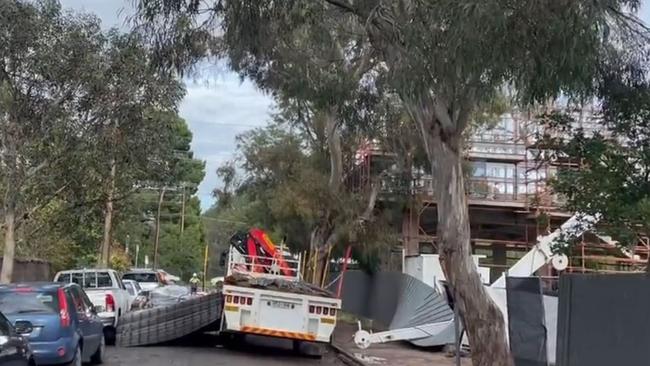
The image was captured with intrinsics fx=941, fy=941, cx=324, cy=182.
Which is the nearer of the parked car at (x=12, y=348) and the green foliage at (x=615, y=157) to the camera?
the parked car at (x=12, y=348)

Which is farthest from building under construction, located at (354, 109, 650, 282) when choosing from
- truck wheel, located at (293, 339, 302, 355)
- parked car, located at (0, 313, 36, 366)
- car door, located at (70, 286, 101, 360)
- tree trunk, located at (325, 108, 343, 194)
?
parked car, located at (0, 313, 36, 366)

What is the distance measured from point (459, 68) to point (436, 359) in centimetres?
1036

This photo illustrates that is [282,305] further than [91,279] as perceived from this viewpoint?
No

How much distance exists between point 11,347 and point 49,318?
13.6 feet

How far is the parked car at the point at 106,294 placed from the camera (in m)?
22.0

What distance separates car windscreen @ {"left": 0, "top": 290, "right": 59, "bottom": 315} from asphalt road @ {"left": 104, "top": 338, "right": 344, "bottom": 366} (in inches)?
144

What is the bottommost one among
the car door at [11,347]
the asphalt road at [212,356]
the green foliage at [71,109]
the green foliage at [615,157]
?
the asphalt road at [212,356]

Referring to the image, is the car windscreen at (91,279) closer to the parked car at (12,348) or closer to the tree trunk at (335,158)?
the tree trunk at (335,158)

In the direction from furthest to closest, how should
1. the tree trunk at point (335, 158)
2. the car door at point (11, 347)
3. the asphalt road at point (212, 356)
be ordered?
the tree trunk at point (335, 158) < the asphalt road at point (212, 356) < the car door at point (11, 347)

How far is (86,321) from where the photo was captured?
640 inches

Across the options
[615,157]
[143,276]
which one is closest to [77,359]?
[615,157]

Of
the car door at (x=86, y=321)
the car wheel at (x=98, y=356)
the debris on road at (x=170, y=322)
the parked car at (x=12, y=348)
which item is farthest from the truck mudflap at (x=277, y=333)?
the parked car at (x=12, y=348)

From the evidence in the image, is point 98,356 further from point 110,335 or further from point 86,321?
point 110,335

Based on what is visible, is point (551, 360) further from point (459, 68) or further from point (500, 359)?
point (459, 68)
